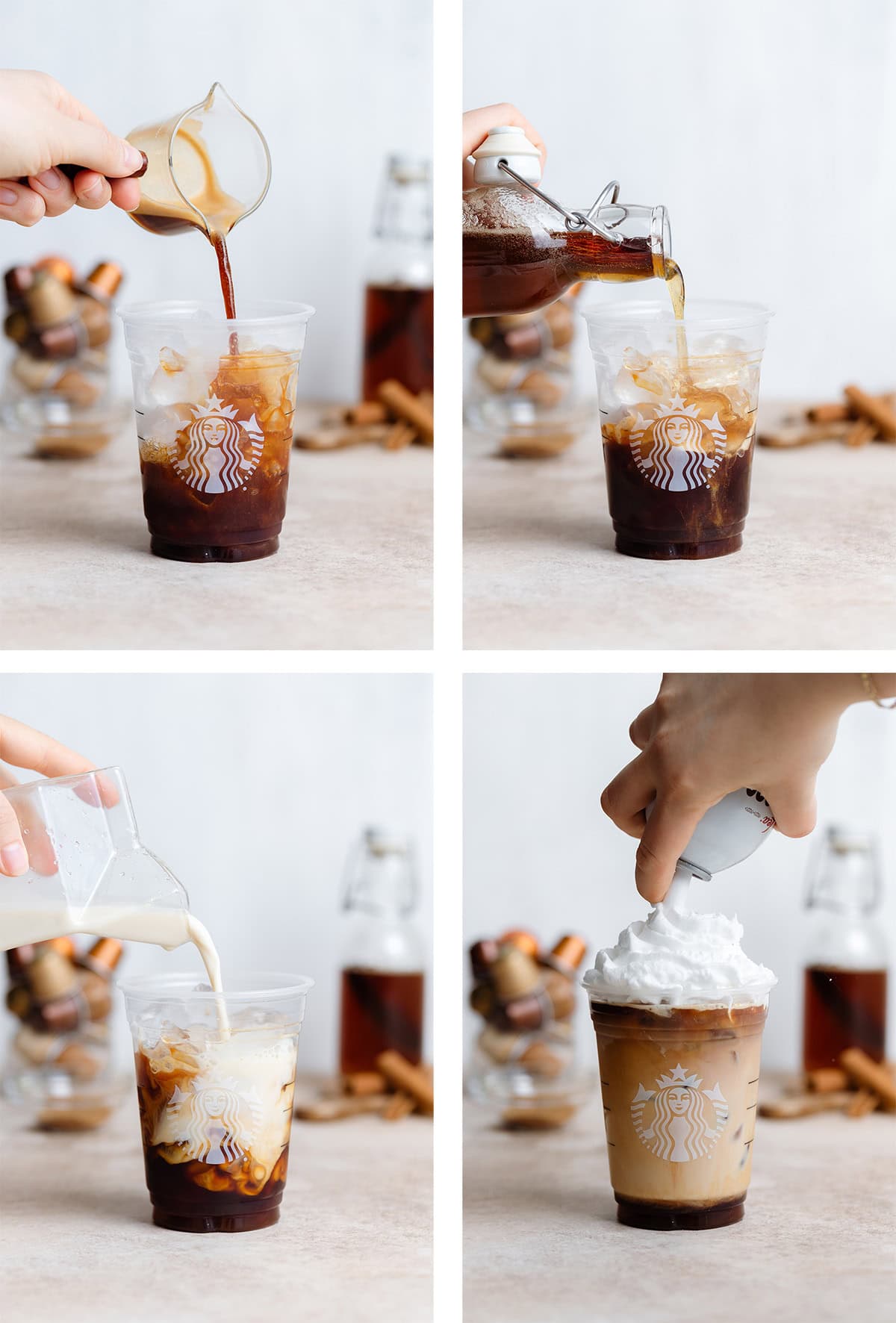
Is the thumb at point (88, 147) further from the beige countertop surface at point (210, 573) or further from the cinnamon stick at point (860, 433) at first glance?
the cinnamon stick at point (860, 433)

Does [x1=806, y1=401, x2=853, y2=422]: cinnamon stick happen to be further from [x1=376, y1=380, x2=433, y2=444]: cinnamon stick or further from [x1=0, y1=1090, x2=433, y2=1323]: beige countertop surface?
[x1=0, y1=1090, x2=433, y2=1323]: beige countertop surface

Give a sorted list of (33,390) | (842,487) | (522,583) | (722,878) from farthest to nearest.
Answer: (722,878), (33,390), (842,487), (522,583)

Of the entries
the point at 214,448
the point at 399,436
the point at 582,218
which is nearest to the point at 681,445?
the point at 582,218

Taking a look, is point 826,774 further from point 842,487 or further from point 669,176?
point 669,176

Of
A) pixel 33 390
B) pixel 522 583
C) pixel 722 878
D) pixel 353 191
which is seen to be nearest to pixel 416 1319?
pixel 522 583

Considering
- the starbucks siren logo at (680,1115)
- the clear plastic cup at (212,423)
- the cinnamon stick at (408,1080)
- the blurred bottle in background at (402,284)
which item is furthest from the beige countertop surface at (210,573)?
the cinnamon stick at (408,1080)

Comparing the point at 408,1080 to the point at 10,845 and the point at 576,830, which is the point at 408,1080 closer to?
the point at 576,830
